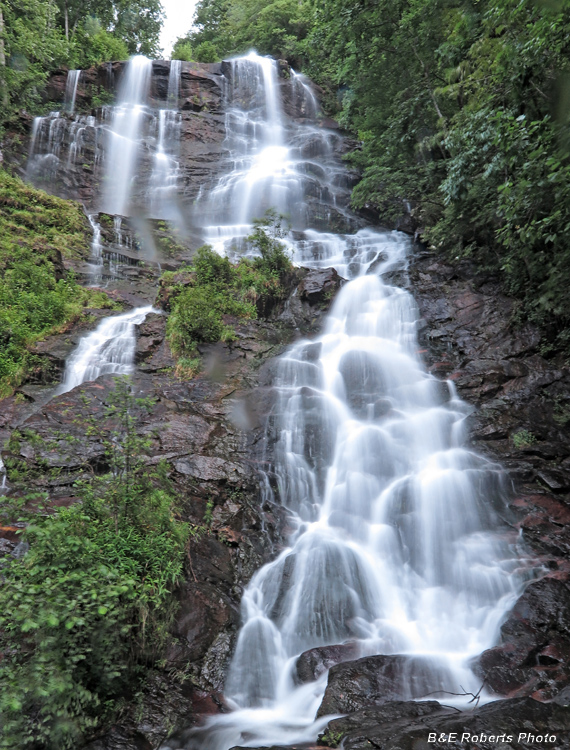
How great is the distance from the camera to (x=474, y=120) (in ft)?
26.2

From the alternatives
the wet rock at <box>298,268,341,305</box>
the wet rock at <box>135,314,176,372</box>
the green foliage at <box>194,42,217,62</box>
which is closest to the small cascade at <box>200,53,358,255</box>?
the green foliage at <box>194,42,217,62</box>

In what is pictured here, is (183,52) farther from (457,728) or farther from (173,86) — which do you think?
(457,728)

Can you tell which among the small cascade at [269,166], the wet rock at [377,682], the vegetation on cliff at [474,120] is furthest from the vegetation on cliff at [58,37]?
the wet rock at [377,682]

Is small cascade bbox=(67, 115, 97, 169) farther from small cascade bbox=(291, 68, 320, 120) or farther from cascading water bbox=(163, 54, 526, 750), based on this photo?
cascading water bbox=(163, 54, 526, 750)

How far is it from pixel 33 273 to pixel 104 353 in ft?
10.7

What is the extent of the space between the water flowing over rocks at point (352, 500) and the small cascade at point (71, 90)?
13.3 meters

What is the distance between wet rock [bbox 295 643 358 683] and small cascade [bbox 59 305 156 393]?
21.8 feet

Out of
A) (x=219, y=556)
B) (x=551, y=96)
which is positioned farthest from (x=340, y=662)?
(x=551, y=96)

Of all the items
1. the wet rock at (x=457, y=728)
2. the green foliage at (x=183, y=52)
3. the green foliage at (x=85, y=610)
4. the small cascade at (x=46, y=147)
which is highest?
the green foliage at (x=183, y=52)

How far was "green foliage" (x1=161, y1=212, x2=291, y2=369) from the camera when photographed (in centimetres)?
1046

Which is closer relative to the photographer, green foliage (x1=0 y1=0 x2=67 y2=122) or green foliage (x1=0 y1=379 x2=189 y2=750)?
green foliage (x1=0 y1=379 x2=189 y2=750)

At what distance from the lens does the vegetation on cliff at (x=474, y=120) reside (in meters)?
6.34

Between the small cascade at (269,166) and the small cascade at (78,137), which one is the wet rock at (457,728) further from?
the small cascade at (78,137)

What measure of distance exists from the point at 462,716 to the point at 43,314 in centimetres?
1085
